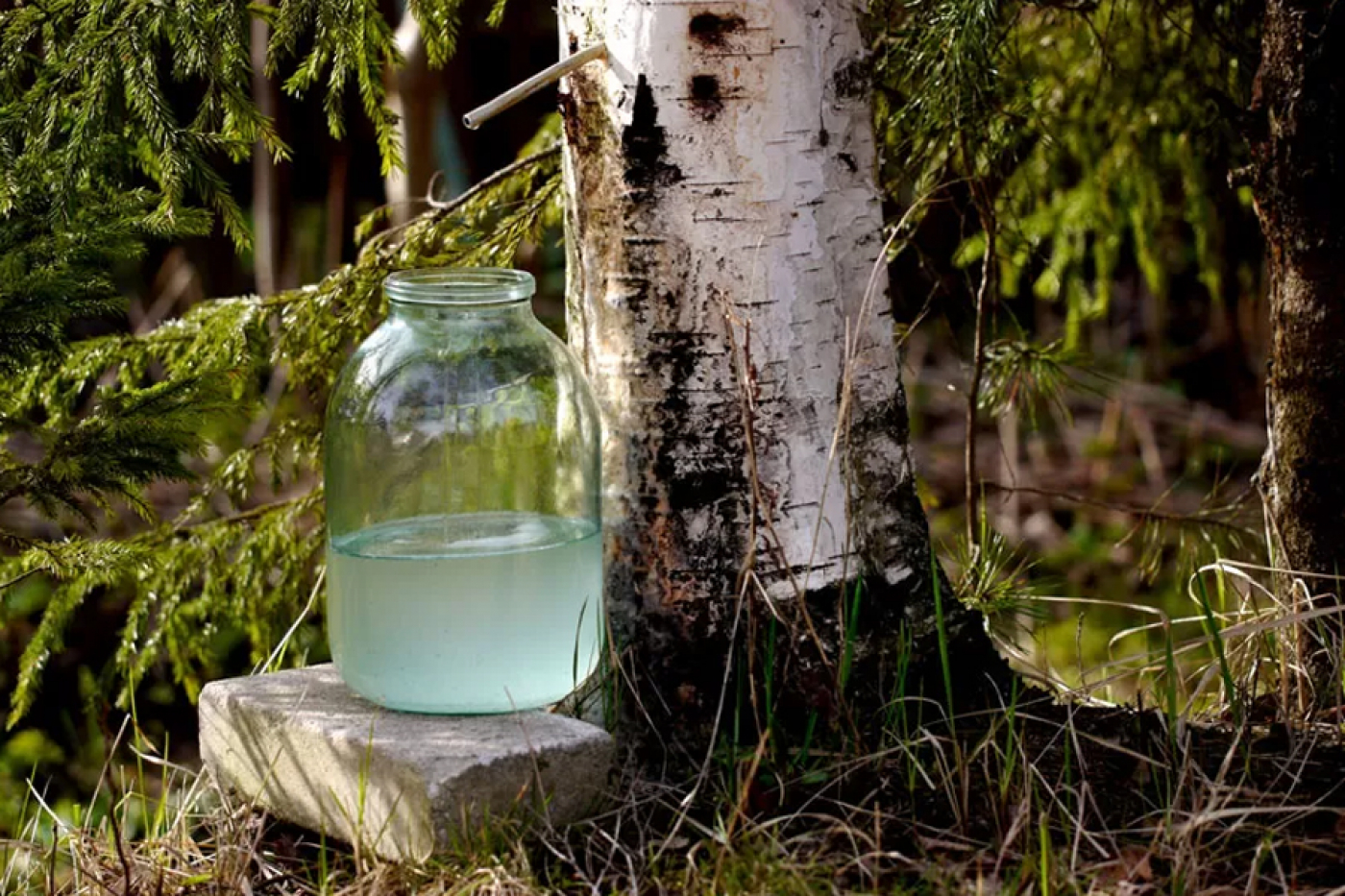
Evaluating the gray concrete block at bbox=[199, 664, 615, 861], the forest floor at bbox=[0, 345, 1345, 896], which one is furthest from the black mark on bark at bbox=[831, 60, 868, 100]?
the gray concrete block at bbox=[199, 664, 615, 861]

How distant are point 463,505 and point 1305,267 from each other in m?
1.30

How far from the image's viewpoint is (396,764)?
1.84 metres

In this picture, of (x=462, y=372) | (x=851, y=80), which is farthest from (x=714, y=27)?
(x=462, y=372)

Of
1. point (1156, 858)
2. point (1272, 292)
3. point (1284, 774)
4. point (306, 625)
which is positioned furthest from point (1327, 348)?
point (306, 625)

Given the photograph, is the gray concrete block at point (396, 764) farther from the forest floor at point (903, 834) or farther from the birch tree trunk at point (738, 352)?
the birch tree trunk at point (738, 352)

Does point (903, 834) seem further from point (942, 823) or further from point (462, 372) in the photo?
point (462, 372)

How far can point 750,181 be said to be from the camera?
6.59 ft

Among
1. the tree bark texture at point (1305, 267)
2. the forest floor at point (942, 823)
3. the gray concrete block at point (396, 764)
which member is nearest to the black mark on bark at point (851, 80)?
the tree bark texture at point (1305, 267)

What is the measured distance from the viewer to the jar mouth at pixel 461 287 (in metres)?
2.00

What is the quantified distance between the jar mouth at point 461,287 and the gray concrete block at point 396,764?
537 mm

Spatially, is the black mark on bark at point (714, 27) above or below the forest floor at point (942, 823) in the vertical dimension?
above

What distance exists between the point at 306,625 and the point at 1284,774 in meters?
1.83

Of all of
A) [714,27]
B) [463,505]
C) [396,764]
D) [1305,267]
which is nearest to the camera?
[396,764]

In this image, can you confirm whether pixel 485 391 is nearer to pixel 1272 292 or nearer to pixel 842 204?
pixel 842 204
